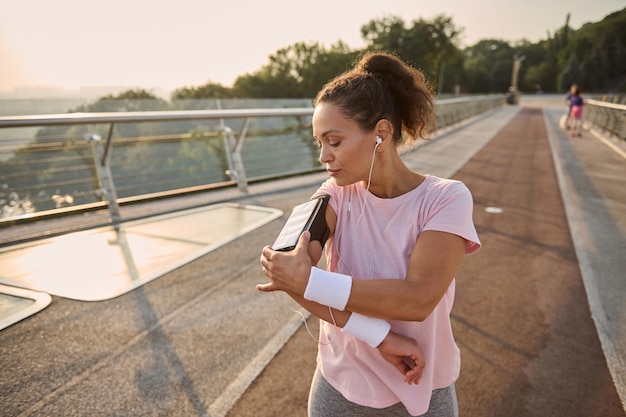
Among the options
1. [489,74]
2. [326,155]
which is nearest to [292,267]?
[326,155]

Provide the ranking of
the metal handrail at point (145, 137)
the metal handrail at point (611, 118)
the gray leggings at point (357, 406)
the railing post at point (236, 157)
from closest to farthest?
the gray leggings at point (357, 406) → the metal handrail at point (145, 137) → the railing post at point (236, 157) → the metal handrail at point (611, 118)

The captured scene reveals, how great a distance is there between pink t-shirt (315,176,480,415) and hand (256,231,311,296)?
0.23 metres

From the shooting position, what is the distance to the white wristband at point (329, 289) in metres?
1.01

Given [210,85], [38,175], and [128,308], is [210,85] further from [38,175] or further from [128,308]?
[128,308]

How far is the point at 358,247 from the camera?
1.24m

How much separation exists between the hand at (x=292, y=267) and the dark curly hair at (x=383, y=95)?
42 centimetres

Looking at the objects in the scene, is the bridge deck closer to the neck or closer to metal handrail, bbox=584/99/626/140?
the neck

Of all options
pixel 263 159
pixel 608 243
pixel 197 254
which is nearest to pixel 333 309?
pixel 197 254

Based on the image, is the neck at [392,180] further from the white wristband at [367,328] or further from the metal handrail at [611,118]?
the metal handrail at [611,118]

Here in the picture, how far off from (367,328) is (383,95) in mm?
692

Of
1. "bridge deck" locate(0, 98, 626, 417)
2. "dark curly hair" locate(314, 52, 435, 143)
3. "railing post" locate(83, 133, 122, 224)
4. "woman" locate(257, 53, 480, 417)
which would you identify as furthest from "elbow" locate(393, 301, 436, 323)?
"railing post" locate(83, 133, 122, 224)

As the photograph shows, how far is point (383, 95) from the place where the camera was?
47.9 inches

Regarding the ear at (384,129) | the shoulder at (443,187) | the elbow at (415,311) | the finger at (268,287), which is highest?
the ear at (384,129)

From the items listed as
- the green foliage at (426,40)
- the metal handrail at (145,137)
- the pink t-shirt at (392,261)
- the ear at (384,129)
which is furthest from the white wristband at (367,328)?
the green foliage at (426,40)
